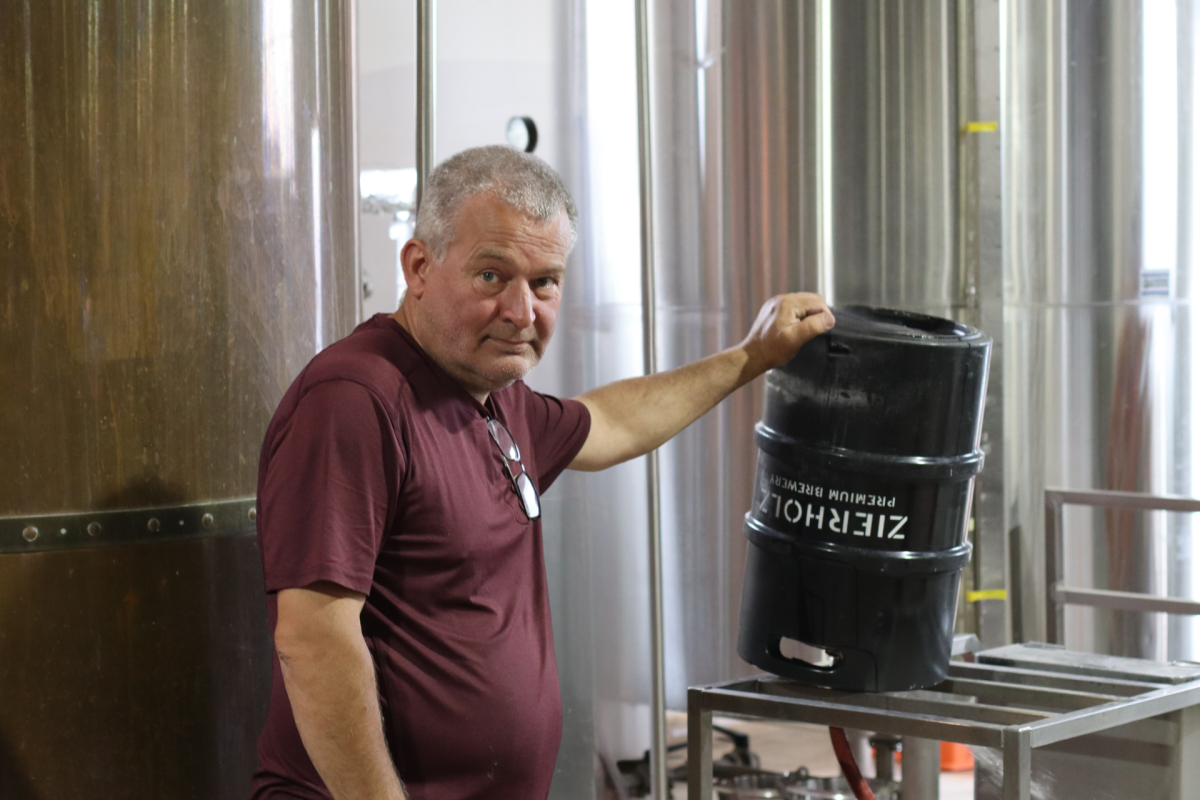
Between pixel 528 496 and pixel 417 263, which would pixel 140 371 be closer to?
pixel 417 263

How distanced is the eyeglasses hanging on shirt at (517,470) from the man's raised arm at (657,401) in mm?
279

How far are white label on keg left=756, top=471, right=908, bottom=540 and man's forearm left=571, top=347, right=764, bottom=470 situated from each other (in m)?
0.28

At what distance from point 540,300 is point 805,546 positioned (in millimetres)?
563

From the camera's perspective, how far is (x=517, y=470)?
1.78m

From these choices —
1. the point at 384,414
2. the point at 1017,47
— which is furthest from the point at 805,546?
the point at 1017,47

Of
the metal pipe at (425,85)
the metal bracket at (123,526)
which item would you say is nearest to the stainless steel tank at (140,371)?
the metal bracket at (123,526)

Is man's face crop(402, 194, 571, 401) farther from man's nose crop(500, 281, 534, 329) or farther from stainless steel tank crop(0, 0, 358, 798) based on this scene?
stainless steel tank crop(0, 0, 358, 798)

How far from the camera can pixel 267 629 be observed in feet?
6.68

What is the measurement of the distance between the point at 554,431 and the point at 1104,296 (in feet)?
6.60

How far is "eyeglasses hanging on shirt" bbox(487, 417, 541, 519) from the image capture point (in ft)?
5.75

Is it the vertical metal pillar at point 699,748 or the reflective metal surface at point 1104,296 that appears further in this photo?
the reflective metal surface at point 1104,296

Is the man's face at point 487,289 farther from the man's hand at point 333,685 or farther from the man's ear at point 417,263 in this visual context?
the man's hand at point 333,685

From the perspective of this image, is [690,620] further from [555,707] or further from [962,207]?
[555,707]

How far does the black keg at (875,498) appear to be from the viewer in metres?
1.84
